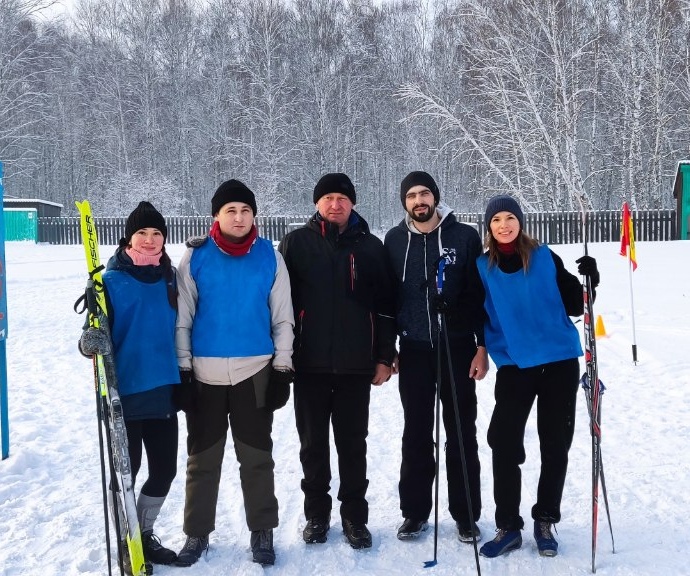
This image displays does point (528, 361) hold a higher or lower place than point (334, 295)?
lower

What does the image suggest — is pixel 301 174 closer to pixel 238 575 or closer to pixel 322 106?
pixel 322 106

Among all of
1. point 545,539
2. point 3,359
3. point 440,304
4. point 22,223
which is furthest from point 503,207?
point 22,223

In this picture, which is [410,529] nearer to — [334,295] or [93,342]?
[334,295]

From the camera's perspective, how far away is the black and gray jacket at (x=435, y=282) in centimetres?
370

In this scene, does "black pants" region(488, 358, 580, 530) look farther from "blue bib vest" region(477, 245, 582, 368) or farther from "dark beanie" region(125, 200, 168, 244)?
"dark beanie" region(125, 200, 168, 244)

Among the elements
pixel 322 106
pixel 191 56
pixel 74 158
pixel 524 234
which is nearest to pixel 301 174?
pixel 322 106

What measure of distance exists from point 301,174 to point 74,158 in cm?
1460

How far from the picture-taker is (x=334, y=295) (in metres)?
3.67

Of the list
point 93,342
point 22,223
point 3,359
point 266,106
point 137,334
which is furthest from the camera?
point 266,106

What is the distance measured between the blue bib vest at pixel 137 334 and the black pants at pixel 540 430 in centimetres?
168

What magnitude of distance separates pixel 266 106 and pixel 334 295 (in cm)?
3141

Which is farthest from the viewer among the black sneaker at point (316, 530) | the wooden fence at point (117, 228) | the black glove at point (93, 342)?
the wooden fence at point (117, 228)

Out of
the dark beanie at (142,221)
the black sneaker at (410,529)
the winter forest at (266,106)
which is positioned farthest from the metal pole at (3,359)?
the winter forest at (266,106)

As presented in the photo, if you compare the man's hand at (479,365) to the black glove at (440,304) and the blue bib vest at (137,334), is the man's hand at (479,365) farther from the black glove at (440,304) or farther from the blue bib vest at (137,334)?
the blue bib vest at (137,334)
